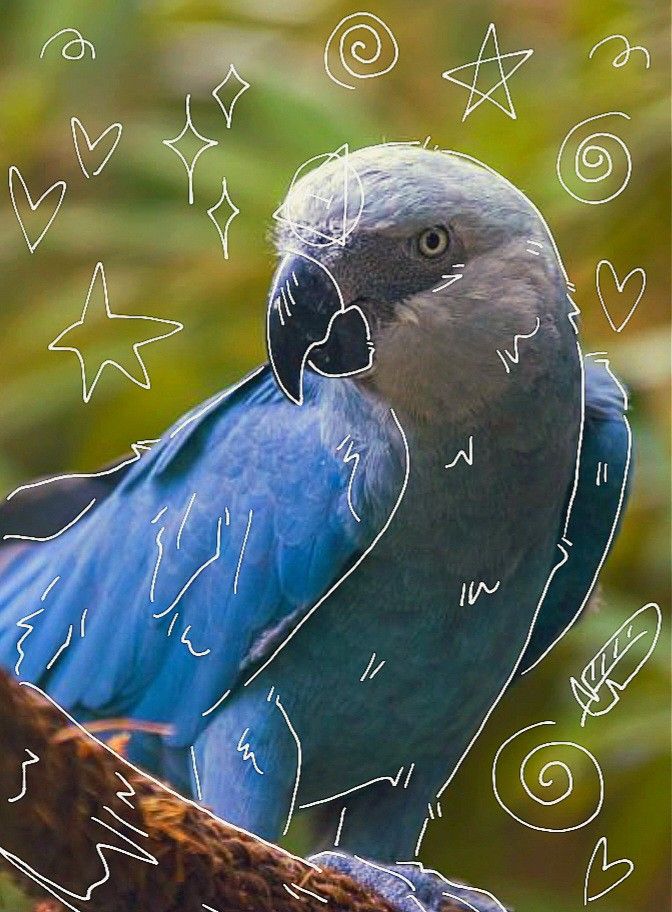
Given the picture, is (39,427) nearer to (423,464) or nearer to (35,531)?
(35,531)

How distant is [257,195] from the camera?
0.52 meters

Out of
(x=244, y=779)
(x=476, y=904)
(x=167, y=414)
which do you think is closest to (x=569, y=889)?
(x=476, y=904)

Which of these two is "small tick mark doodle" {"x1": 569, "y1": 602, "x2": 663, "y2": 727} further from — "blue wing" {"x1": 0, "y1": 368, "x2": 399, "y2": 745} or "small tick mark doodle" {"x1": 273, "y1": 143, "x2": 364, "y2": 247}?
"small tick mark doodle" {"x1": 273, "y1": 143, "x2": 364, "y2": 247}

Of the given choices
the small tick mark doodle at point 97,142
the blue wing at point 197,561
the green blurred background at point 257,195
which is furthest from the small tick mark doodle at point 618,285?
the small tick mark doodle at point 97,142

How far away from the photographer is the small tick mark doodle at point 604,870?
1.93ft

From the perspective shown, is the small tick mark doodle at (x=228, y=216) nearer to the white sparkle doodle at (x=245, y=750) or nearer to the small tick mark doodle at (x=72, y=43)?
the small tick mark doodle at (x=72, y=43)

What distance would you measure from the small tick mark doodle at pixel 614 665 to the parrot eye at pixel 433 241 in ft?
0.72

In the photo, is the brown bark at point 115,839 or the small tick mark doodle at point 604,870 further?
the small tick mark doodle at point 604,870

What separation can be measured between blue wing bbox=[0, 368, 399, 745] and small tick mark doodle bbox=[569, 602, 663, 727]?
132mm

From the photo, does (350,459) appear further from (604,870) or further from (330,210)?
(604,870)

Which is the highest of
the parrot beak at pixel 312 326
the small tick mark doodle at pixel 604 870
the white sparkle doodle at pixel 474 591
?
the parrot beak at pixel 312 326

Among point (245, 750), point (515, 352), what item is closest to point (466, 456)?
point (515, 352)

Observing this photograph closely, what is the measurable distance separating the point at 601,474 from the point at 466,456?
81mm

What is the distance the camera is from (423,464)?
0.54 m
